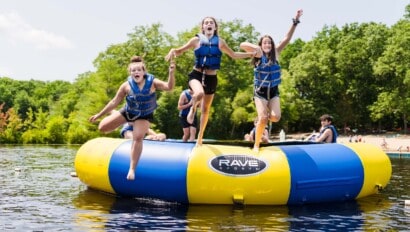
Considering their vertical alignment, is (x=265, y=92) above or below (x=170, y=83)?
above

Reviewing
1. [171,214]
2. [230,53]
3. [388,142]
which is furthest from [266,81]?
[388,142]

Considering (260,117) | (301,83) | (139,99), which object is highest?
(301,83)

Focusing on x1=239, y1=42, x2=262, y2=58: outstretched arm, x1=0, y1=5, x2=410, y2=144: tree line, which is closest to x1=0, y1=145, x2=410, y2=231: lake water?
x1=239, y1=42, x2=262, y2=58: outstretched arm

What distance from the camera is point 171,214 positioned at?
29.9 ft

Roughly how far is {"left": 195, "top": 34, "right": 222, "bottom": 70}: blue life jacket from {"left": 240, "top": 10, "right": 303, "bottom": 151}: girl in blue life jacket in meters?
0.77

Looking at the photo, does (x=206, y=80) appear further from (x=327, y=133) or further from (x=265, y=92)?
(x=327, y=133)

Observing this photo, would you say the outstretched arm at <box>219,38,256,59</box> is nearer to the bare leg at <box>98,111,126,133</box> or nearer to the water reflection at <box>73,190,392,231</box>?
the bare leg at <box>98,111,126,133</box>

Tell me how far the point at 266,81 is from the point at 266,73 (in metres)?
0.14

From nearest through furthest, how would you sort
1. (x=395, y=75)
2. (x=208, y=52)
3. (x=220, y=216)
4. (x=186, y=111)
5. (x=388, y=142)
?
(x=220, y=216) → (x=208, y=52) → (x=186, y=111) → (x=388, y=142) → (x=395, y=75)

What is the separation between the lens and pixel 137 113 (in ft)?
27.3

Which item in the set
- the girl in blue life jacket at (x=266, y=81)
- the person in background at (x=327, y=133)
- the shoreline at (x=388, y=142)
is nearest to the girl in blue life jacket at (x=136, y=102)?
the girl in blue life jacket at (x=266, y=81)

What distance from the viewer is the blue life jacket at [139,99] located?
831 centimetres

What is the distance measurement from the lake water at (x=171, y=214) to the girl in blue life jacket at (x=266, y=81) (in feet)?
5.13

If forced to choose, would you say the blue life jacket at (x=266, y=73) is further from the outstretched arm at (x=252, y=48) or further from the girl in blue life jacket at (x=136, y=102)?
the girl in blue life jacket at (x=136, y=102)
